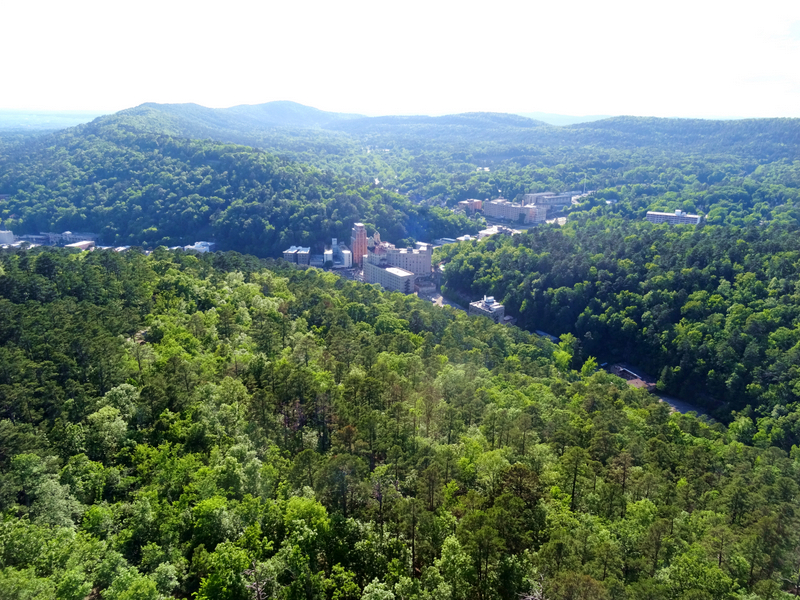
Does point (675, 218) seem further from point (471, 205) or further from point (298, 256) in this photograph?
point (298, 256)


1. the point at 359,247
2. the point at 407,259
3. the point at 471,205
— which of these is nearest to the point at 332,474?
the point at 407,259

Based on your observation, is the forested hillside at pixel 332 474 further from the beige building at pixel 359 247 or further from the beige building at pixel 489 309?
the beige building at pixel 359 247

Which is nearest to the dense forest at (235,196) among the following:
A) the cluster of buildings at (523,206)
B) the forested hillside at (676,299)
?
the cluster of buildings at (523,206)

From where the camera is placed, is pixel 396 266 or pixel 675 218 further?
pixel 675 218

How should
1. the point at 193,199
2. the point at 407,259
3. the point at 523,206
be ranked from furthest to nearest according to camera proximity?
the point at 523,206 → the point at 193,199 → the point at 407,259

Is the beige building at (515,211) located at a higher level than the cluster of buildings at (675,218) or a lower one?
lower
